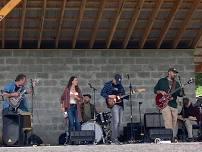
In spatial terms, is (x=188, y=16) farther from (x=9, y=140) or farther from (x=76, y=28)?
(x=9, y=140)

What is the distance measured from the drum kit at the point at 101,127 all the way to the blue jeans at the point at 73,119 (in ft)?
1.04

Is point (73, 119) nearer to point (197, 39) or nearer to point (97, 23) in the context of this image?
point (97, 23)

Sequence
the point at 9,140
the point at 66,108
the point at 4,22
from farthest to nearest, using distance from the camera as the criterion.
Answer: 1. the point at 4,22
2. the point at 66,108
3. the point at 9,140

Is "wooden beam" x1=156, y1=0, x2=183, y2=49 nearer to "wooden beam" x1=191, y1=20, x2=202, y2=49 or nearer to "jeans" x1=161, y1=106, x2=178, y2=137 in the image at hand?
"wooden beam" x1=191, y1=20, x2=202, y2=49

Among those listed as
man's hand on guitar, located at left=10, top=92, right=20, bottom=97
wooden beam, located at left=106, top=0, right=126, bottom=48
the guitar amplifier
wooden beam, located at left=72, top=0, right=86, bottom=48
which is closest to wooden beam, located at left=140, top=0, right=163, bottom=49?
wooden beam, located at left=106, top=0, right=126, bottom=48

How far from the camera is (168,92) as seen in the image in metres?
11.6

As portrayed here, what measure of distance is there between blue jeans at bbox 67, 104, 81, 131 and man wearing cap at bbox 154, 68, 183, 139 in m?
1.56

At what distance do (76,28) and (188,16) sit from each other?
2.27m

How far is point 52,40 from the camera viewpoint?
43.9 ft

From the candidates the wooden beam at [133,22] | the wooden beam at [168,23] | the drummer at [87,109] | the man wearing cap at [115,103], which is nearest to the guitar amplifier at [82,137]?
the man wearing cap at [115,103]

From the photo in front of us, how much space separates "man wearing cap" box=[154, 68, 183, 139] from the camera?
38.1 ft

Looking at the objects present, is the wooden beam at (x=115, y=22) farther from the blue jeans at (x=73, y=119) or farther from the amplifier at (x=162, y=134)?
the amplifier at (x=162, y=134)

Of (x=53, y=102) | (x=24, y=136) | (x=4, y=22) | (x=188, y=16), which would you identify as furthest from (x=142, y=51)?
(x=24, y=136)

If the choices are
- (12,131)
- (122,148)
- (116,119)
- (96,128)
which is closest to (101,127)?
(96,128)
